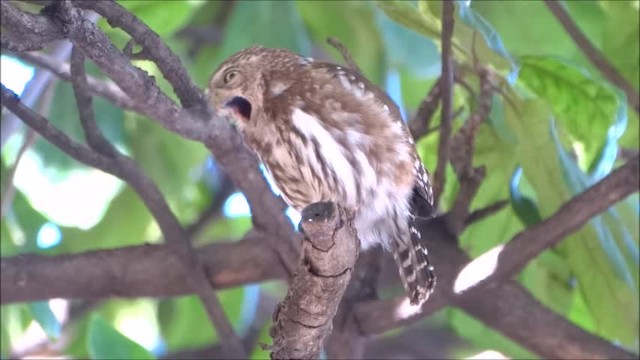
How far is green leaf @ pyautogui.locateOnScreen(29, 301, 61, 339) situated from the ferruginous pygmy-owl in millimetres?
740

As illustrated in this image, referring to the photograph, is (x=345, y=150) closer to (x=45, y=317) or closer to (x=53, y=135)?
(x=53, y=135)

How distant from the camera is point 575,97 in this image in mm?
2906

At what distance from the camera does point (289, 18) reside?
297cm

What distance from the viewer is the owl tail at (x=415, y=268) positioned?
253cm

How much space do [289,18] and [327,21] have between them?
0.92ft

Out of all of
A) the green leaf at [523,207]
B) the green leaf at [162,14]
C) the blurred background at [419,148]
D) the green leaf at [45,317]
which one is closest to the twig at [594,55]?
the blurred background at [419,148]

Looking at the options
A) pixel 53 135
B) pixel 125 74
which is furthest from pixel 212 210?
pixel 125 74

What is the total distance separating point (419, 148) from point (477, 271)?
624 millimetres

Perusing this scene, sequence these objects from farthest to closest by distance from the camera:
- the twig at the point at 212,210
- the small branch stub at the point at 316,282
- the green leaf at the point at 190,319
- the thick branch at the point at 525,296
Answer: the twig at the point at 212,210 → the green leaf at the point at 190,319 → the thick branch at the point at 525,296 → the small branch stub at the point at 316,282

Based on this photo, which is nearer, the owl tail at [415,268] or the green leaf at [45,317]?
the owl tail at [415,268]

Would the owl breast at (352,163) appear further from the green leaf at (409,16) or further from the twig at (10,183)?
the twig at (10,183)

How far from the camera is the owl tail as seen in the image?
2533 millimetres

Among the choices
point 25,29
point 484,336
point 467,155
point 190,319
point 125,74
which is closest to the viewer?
point 25,29

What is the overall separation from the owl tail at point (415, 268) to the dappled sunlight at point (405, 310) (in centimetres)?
11
